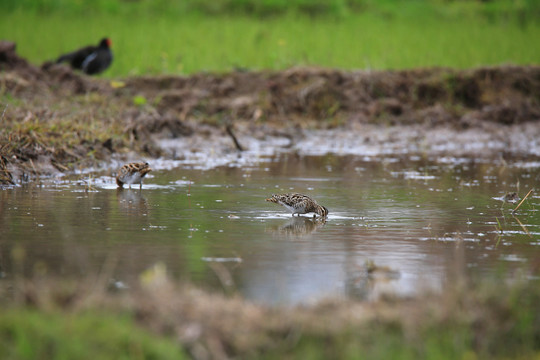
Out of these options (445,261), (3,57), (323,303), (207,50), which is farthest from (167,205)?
(207,50)

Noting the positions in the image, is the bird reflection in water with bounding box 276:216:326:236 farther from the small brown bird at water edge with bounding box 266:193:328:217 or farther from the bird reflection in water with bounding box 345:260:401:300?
the bird reflection in water with bounding box 345:260:401:300

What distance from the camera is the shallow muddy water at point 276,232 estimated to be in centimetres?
612

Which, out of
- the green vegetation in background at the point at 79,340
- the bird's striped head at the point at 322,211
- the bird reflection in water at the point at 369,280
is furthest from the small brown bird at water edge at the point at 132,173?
the green vegetation in background at the point at 79,340

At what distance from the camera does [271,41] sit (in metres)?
23.3

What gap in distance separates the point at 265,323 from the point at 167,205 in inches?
185

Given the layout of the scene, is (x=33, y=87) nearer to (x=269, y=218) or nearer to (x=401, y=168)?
(x=401, y=168)

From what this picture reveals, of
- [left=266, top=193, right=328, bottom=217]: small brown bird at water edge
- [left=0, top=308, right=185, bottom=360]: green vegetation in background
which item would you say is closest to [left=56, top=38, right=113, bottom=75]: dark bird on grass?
[left=266, top=193, right=328, bottom=217]: small brown bird at water edge

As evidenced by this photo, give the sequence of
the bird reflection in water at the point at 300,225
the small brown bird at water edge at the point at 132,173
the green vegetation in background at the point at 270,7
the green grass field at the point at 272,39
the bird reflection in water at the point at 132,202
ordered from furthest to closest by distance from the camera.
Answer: the green vegetation in background at the point at 270,7 < the green grass field at the point at 272,39 < the small brown bird at water edge at the point at 132,173 < the bird reflection in water at the point at 132,202 < the bird reflection in water at the point at 300,225

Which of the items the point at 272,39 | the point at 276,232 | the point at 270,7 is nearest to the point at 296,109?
the point at 272,39

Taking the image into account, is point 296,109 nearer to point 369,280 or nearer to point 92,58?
point 92,58

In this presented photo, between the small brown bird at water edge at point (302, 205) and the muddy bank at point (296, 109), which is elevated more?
the muddy bank at point (296, 109)

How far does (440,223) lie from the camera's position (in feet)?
27.5

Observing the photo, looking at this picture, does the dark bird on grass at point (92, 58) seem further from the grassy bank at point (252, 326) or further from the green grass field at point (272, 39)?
A: the grassy bank at point (252, 326)

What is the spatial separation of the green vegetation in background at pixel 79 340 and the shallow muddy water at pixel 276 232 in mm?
1120
